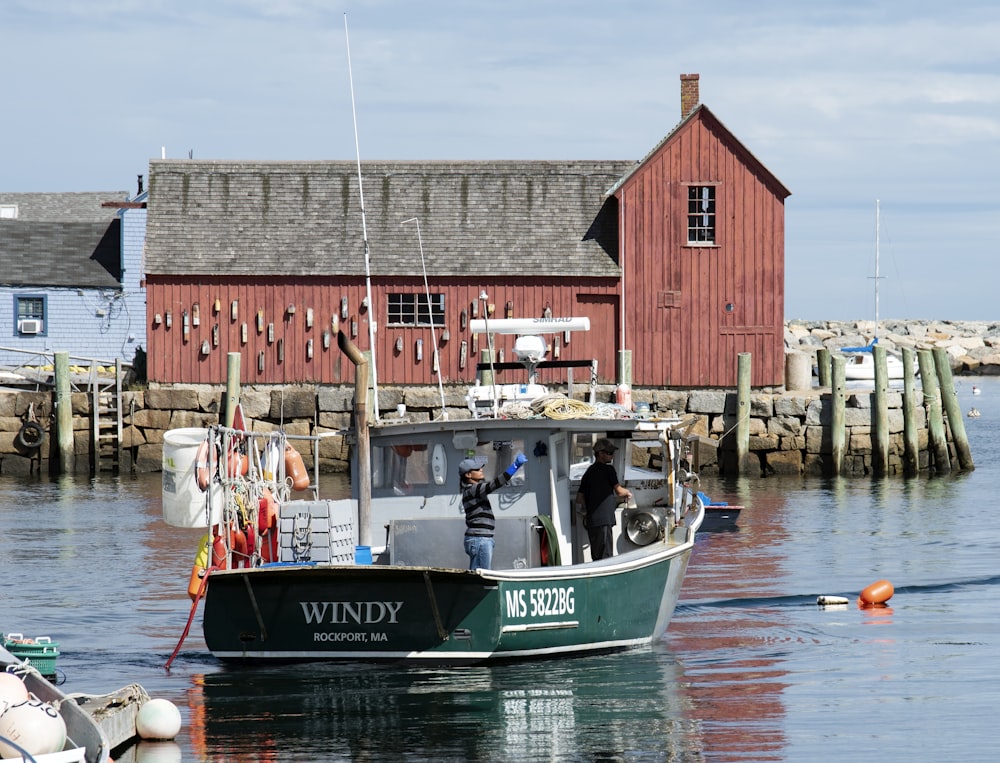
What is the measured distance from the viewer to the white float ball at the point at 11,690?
9494 millimetres

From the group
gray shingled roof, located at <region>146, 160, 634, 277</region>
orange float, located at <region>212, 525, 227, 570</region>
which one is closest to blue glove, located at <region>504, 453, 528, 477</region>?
orange float, located at <region>212, 525, 227, 570</region>

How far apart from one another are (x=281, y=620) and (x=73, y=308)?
104 ft

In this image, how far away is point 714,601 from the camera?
1862cm

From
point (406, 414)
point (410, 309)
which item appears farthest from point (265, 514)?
point (410, 309)

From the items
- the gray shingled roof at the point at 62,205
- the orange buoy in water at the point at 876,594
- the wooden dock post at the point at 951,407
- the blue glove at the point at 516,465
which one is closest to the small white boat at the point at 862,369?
the wooden dock post at the point at 951,407

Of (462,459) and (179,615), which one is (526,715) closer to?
(462,459)

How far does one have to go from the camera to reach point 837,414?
33125 mm

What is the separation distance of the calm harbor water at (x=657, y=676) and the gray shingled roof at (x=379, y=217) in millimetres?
12050

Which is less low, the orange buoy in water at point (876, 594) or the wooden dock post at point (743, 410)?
the wooden dock post at point (743, 410)

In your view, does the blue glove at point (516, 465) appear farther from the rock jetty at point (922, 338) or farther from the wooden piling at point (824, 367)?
the rock jetty at point (922, 338)

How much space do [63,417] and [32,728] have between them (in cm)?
2555

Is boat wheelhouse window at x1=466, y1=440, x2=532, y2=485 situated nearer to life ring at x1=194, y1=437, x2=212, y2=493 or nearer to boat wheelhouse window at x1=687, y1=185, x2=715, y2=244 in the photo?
life ring at x1=194, y1=437, x2=212, y2=493

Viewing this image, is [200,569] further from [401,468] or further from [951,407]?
[951,407]

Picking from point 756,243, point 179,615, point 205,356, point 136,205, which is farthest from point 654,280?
point 179,615
